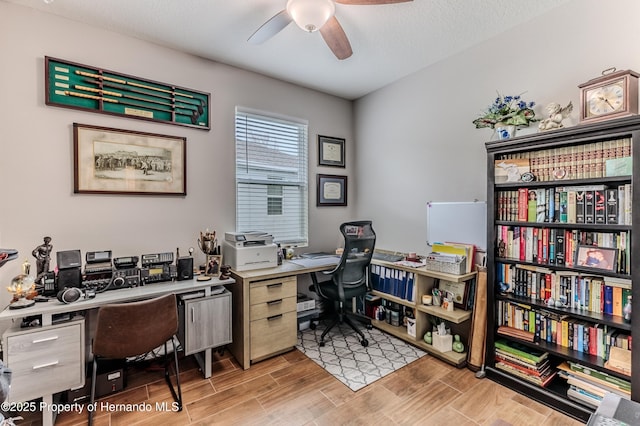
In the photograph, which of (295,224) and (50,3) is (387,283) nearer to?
(295,224)

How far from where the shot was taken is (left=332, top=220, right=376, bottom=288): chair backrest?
104 inches

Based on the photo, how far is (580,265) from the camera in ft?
6.06

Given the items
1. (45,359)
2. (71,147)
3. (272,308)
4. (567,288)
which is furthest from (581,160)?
(71,147)

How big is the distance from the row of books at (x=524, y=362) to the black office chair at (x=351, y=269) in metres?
1.08

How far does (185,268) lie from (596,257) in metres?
2.81

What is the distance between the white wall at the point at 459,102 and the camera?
6.49 ft

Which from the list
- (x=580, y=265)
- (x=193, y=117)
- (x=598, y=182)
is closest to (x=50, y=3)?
(x=193, y=117)

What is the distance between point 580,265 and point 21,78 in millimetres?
3913

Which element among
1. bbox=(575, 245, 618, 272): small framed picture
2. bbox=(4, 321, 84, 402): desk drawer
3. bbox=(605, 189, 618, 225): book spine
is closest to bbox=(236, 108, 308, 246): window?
bbox=(4, 321, 84, 402): desk drawer

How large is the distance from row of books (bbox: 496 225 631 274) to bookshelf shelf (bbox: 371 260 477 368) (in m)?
0.43

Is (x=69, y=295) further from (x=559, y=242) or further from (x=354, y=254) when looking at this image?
(x=559, y=242)

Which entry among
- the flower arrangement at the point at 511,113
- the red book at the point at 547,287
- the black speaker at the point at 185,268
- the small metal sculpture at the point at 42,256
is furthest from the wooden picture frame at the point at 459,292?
the small metal sculpture at the point at 42,256

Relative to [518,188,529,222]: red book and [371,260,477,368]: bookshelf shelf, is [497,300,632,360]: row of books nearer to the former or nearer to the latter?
[371,260,477,368]: bookshelf shelf

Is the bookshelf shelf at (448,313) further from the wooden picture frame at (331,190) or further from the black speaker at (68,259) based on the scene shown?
the black speaker at (68,259)
